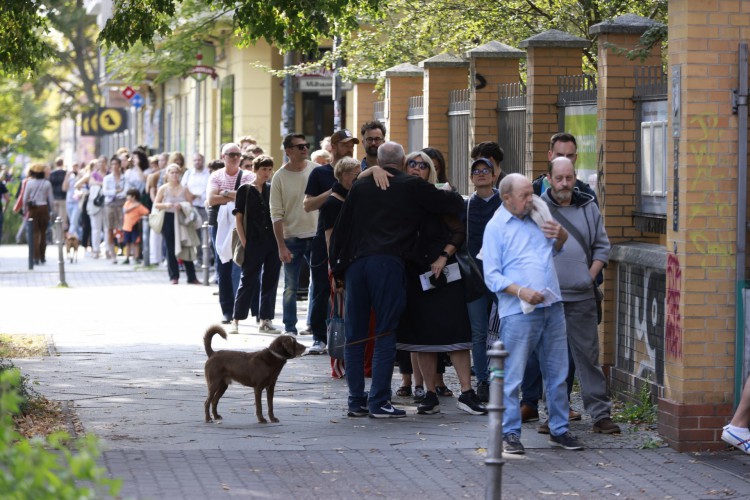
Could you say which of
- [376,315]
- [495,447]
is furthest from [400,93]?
[495,447]

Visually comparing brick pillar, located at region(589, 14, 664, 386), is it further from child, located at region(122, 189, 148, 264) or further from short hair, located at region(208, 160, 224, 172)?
child, located at region(122, 189, 148, 264)

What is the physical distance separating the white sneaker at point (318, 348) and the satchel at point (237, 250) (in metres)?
1.78

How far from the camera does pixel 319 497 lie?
7953mm

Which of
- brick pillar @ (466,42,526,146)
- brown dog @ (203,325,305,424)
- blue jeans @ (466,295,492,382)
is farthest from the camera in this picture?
brick pillar @ (466,42,526,146)

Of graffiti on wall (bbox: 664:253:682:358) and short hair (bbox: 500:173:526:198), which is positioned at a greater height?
short hair (bbox: 500:173:526:198)

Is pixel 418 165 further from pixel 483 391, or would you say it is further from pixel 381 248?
pixel 483 391

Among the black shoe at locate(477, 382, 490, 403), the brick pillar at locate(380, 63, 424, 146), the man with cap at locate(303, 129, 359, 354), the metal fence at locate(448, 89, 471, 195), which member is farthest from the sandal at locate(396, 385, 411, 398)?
the brick pillar at locate(380, 63, 424, 146)

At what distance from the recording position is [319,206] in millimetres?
13219

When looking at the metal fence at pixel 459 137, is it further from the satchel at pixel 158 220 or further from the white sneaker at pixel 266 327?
the satchel at pixel 158 220

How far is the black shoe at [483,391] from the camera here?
11.3 m

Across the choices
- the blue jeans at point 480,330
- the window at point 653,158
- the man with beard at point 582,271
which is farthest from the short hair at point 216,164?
the man with beard at point 582,271

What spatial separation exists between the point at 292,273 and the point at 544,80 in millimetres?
3237

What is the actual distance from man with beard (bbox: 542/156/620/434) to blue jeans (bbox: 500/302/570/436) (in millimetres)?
453

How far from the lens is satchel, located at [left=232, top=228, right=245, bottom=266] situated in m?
15.7
